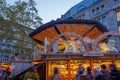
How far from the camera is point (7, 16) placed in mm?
30375

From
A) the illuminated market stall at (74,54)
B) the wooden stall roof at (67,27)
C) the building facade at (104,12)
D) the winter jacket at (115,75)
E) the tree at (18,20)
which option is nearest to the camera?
the winter jacket at (115,75)

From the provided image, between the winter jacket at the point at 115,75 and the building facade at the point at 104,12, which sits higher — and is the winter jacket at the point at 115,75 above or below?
below

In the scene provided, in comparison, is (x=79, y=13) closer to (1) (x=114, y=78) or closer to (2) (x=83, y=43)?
(2) (x=83, y=43)

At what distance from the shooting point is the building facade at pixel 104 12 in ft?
137

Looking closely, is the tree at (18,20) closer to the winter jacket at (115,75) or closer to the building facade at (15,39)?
the building facade at (15,39)

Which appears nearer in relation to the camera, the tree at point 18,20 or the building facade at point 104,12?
the tree at point 18,20

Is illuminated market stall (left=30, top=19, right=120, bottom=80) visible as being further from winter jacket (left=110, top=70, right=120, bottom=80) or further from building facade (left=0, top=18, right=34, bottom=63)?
building facade (left=0, top=18, right=34, bottom=63)

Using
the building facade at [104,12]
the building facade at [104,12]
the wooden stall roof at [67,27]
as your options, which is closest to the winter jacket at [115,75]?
the wooden stall roof at [67,27]

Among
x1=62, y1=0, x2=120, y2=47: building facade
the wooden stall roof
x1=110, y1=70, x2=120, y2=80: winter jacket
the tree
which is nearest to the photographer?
x1=110, y1=70, x2=120, y2=80: winter jacket

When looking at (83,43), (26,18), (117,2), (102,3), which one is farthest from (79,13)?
(83,43)

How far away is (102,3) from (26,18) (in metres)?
19.2

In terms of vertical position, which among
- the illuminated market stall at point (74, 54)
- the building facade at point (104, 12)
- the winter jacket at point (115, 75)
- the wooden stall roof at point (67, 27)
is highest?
the building facade at point (104, 12)

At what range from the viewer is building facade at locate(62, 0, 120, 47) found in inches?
1647

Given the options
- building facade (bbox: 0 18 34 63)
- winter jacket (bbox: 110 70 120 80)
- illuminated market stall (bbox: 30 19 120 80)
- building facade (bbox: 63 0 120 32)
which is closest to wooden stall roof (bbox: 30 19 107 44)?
illuminated market stall (bbox: 30 19 120 80)
